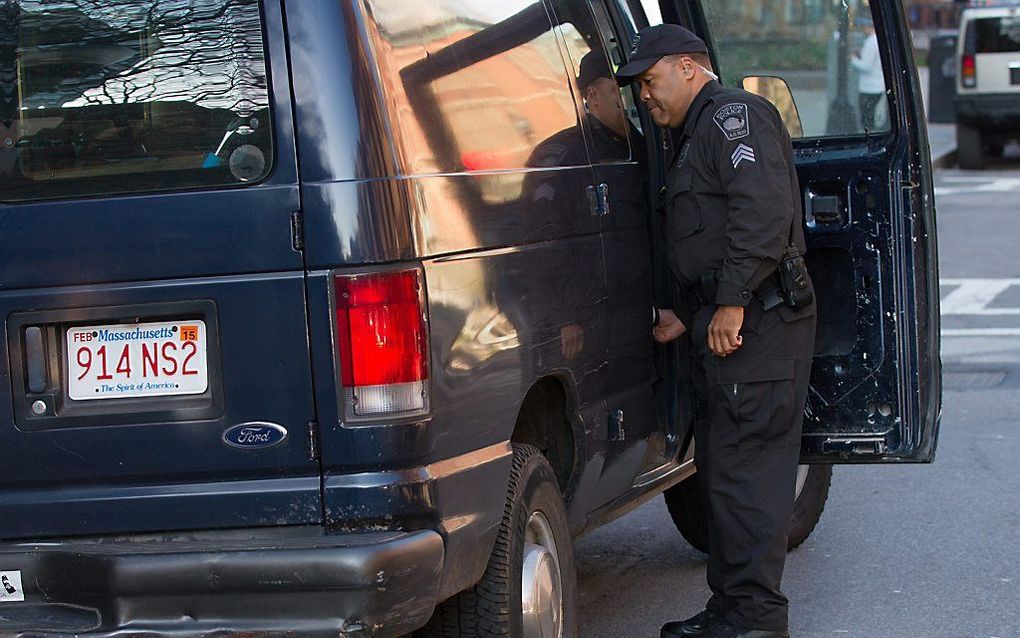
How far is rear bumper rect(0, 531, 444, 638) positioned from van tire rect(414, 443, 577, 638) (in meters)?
0.36

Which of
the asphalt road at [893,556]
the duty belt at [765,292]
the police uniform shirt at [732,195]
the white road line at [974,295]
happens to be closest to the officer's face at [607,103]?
the police uniform shirt at [732,195]

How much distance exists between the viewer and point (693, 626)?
15.8ft

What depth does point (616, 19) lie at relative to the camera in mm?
4945

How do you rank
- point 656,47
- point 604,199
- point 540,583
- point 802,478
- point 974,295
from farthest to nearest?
point 974,295 → point 802,478 → point 656,47 → point 604,199 → point 540,583

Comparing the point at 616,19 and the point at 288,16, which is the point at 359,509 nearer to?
the point at 288,16

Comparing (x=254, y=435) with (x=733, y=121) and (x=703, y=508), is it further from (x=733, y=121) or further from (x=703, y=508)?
(x=703, y=508)

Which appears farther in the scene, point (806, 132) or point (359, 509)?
point (806, 132)

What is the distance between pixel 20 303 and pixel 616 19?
222cm

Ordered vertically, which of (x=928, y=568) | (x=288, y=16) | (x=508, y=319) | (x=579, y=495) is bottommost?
(x=928, y=568)

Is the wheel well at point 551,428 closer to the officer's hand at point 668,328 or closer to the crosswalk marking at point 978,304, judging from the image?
the officer's hand at point 668,328

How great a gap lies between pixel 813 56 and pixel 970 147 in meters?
15.9

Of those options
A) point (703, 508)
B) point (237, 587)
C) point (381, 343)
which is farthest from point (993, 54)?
point (237, 587)

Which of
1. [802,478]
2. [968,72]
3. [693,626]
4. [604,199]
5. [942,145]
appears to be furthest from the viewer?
[942,145]

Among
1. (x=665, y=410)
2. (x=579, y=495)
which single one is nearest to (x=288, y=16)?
(x=579, y=495)
